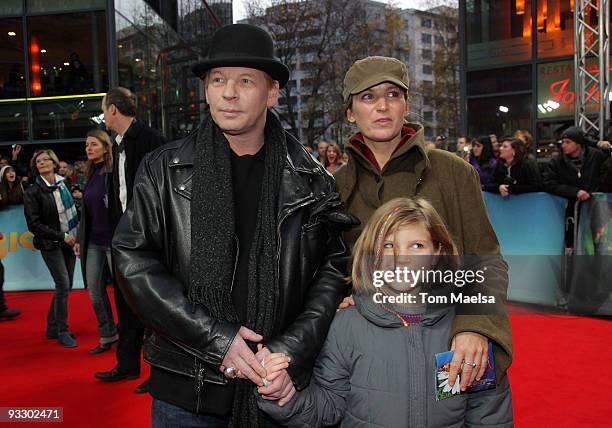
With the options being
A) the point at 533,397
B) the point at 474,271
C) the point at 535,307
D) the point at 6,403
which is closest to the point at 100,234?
the point at 6,403

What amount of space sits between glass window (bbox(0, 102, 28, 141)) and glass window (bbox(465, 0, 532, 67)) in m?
11.2

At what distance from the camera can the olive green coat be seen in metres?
2.04

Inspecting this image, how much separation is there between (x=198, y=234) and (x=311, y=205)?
0.38m

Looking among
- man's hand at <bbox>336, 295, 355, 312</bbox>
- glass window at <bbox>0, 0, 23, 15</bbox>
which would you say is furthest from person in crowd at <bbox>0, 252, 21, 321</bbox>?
glass window at <bbox>0, 0, 23, 15</bbox>

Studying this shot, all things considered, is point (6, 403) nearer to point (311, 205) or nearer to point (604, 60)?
point (311, 205)

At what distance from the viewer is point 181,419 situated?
6.28 ft

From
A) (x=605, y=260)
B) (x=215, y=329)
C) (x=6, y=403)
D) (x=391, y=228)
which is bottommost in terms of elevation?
(x=6, y=403)

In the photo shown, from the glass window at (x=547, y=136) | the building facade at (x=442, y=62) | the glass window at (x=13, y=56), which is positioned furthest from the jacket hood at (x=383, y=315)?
the building facade at (x=442, y=62)

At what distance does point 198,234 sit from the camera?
1845 millimetres

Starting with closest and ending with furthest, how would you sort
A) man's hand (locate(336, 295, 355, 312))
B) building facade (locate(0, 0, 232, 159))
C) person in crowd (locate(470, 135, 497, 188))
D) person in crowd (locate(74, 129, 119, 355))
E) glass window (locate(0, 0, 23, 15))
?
1. man's hand (locate(336, 295, 355, 312))
2. person in crowd (locate(74, 129, 119, 355))
3. person in crowd (locate(470, 135, 497, 188))
4. building facade (locate(0, 0, 232, 159))
5. glass window (locate(0, 0, 23, 15))

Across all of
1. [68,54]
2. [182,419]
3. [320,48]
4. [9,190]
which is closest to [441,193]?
[182,419]

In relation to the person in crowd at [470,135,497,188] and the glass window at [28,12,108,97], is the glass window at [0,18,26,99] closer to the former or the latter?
the glass window at [28,12,108,97]

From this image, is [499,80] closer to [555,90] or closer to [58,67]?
[555,90]

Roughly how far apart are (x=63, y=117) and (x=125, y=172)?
34.7ft
